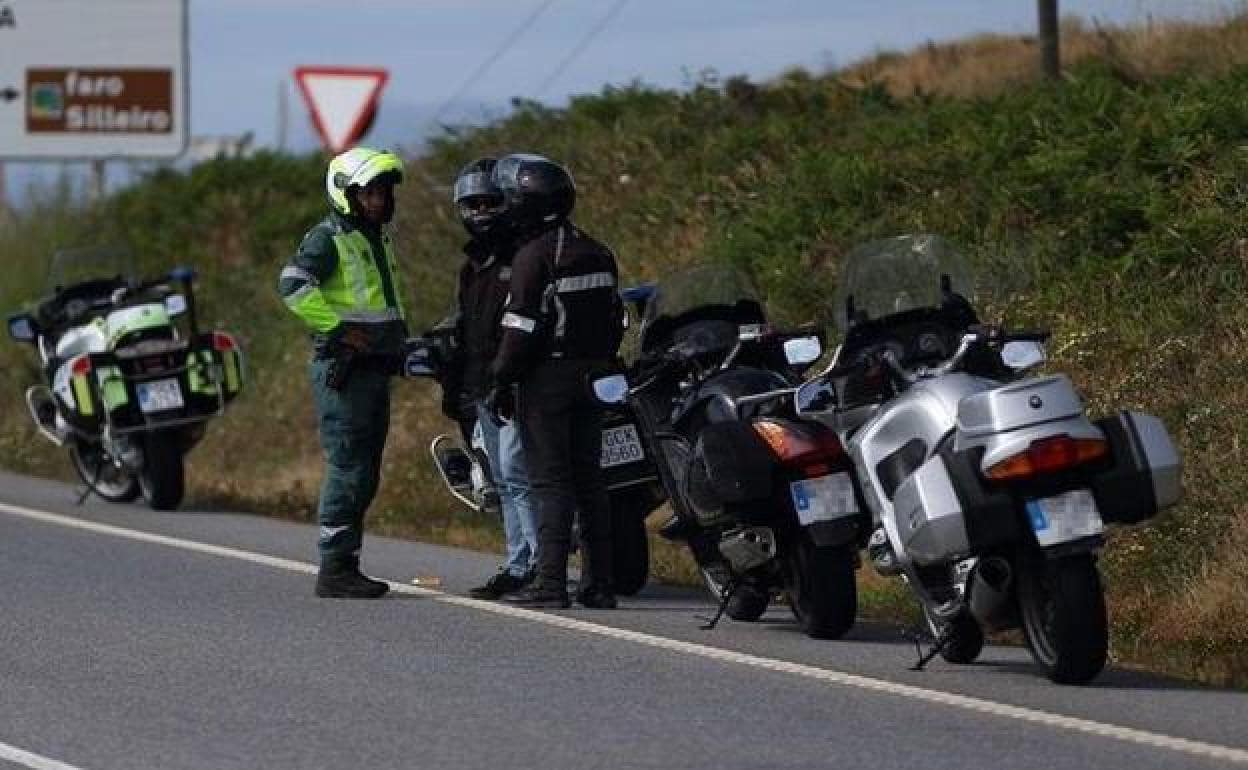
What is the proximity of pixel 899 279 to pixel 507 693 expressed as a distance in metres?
2.52

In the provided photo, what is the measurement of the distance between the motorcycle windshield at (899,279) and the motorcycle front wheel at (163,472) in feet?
26.1

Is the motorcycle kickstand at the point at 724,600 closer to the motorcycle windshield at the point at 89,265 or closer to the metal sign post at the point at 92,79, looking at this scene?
the motorcycle windshield at the point at 89,265

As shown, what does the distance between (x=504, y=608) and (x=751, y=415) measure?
1654mm

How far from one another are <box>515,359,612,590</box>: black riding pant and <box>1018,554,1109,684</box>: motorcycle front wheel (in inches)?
125

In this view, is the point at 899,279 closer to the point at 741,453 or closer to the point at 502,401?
the point at 741,453

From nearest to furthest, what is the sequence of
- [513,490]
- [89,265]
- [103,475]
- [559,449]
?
[559,449]
[513,490]
[103,475]
[89,265]

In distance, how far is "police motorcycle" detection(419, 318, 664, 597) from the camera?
1545 cm

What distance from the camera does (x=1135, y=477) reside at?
11.7 m

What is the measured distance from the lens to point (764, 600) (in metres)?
14.4

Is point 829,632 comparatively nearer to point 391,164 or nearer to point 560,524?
point 560,524

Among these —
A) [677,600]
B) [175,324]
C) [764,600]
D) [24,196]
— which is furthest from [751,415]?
[24,196]

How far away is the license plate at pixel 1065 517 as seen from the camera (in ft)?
38.1

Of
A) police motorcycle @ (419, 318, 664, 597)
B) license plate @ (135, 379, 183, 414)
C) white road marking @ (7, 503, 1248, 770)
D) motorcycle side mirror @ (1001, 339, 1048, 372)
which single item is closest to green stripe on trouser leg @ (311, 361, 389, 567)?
police motorcycle @ (419, 318, 664, 597)

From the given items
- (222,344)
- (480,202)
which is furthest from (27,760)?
(222,344)
